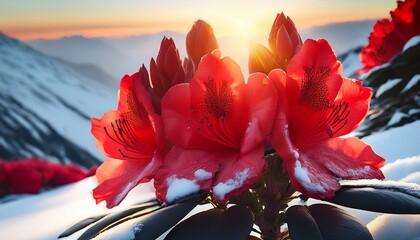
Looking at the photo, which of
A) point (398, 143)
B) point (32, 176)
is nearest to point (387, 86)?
point (398, 143)

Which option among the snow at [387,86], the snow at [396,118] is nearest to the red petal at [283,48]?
the snow at [387,86]

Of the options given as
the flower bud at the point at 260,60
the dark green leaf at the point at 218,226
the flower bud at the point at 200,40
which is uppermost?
the flower bud at the point at 200,40

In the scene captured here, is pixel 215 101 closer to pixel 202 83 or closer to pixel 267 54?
pixel 202 83

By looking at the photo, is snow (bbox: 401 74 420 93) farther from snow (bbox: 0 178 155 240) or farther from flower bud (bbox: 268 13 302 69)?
flower bud (bbox: 268 13 302 69)

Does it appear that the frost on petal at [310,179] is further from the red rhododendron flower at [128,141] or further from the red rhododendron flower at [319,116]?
the red rhododendron flower at [128,141]

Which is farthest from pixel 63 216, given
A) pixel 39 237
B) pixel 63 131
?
pixel 63 131

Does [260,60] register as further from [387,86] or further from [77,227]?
[387,86]
